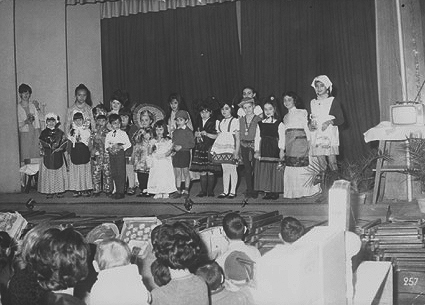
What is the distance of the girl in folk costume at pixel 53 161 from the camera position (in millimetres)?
7062

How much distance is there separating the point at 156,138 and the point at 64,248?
15.1 ft

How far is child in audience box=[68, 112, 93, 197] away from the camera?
23.0 ft

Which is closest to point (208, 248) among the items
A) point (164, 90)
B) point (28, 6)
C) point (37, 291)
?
point (37, 291)

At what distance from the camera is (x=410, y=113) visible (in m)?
5.63

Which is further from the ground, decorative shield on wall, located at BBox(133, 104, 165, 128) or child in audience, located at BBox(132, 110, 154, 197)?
decorative shield on wall, located at BBox(133, 104, 165, 128)

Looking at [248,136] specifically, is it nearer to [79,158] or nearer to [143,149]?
[143,149]

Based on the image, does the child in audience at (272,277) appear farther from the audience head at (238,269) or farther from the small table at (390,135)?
the small table at (390,135)

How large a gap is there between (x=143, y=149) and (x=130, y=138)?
0.34 meters

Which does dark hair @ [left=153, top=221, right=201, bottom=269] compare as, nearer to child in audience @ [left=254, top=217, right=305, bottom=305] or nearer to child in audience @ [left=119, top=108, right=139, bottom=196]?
child in audience @ [left=254, top=217, right=305, bottom=305]

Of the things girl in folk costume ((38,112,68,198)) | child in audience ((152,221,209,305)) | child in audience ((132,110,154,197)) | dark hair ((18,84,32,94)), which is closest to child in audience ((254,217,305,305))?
child in audience ((152,221,209,305))

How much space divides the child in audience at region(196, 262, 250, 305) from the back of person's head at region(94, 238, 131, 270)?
385 mm

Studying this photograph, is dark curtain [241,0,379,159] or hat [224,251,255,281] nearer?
hat [224,251,255,281]

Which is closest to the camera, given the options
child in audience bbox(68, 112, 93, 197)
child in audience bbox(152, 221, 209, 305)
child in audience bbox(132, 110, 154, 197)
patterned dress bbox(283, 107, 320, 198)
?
child in audience bbox(152, 221, 209, 305)

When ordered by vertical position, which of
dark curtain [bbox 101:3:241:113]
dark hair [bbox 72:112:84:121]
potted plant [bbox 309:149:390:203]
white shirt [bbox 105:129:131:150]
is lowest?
potted plant [bbox 309:149:390:203]
